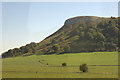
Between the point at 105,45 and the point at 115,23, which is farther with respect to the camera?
the point at 115,23

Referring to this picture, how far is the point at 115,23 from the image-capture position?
178 metres

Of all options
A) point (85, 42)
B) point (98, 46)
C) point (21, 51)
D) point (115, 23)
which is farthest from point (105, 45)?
point (21, 51)

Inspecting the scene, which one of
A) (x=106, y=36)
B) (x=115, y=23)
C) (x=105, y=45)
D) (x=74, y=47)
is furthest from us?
(x=115, y=23)

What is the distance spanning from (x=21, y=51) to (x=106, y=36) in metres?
94.4

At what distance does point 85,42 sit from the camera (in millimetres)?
157625

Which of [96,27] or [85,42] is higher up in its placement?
[96,27]

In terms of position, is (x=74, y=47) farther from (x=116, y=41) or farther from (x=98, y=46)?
(x=116, y=41)

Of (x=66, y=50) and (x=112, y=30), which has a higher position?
(x=112, y=30)

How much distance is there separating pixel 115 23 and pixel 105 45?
49.5m

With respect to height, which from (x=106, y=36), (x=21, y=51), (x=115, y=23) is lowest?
(x=21, y=51)

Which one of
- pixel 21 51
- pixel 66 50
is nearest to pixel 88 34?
pixel 66 50

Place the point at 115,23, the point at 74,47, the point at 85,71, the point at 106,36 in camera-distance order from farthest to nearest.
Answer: the point at 115,23
the point at 106,36
the point at 74,47
the point at 85,71

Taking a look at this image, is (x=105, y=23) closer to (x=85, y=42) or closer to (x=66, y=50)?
(x=85, y=42)

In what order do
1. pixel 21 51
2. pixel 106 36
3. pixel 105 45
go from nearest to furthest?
pixel 105 45, pixel 106 36, pixel 21 51
